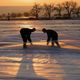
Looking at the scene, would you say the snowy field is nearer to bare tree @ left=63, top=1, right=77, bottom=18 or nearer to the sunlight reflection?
the sunlight reflection

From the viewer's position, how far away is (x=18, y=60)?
16141 mm

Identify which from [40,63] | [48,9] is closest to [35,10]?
[48,9]

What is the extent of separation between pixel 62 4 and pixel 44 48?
64617 mm

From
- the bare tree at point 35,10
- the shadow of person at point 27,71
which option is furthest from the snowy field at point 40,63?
the bare tree at point 35,10

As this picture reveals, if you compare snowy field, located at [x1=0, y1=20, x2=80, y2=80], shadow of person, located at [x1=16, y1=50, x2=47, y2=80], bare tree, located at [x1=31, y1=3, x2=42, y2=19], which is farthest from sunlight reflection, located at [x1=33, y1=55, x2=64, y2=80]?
bare tree, located at [x1=31, y1=3, x2=42, y2=19]

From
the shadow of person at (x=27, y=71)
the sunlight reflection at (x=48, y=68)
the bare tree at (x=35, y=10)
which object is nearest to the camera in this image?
the shadow of person at (x=27, y=71)

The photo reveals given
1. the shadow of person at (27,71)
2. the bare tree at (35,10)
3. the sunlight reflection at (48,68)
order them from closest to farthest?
the shadow of person at (27,71), the sunlight reflection at (48,68), the bare tree at (35,10)

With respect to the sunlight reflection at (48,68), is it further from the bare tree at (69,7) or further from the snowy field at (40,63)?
the bare tree at (69,7)

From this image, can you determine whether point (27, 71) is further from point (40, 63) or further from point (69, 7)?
point (69, 7)

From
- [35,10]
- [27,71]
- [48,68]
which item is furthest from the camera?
[35,10]

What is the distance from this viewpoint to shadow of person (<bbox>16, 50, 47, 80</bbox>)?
498 inches

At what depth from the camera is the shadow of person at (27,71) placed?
41.5 ft

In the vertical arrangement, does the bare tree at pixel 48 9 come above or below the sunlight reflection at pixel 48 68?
below

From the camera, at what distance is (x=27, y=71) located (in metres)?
13.7
